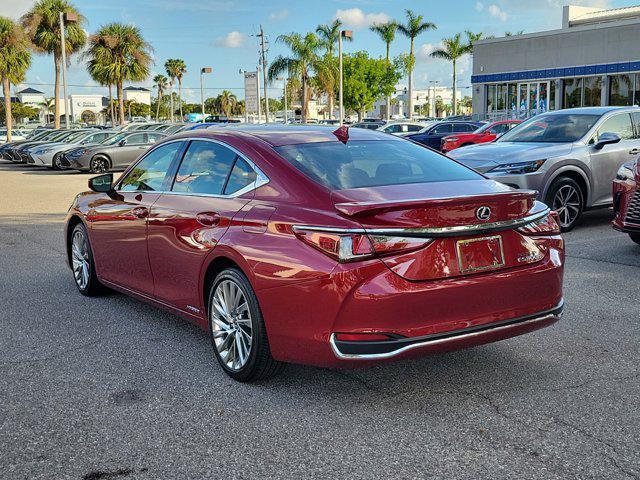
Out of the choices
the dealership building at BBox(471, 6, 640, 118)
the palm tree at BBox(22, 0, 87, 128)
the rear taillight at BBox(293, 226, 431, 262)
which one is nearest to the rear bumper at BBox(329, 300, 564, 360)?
the rear taillight at BBox(293, 226, 431, 262)

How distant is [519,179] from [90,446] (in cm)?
775

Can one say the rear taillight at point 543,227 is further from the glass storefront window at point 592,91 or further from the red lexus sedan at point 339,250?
the glass storefront window at point 592,91

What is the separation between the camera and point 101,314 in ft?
20.8

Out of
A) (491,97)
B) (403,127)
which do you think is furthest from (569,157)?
(491,97)

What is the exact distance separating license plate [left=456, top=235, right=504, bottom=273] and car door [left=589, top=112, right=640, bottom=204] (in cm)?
717

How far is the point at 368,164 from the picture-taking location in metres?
4.74

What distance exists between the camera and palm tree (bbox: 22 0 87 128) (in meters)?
51.8

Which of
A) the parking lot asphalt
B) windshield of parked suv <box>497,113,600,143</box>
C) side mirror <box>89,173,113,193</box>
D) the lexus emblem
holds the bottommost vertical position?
the parking lot asphalt

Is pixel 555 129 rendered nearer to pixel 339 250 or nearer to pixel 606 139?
pixel 606 139

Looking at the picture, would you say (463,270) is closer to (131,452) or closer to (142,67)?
(131,452)

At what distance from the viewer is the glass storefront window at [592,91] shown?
145ft

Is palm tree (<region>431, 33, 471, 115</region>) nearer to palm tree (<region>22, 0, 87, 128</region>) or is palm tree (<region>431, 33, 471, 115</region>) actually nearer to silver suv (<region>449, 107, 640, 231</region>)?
palm tree (<region>22, 0, 87, 128</region>)

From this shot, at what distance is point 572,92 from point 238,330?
45.6m

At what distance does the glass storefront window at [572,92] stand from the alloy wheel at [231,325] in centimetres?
4458
